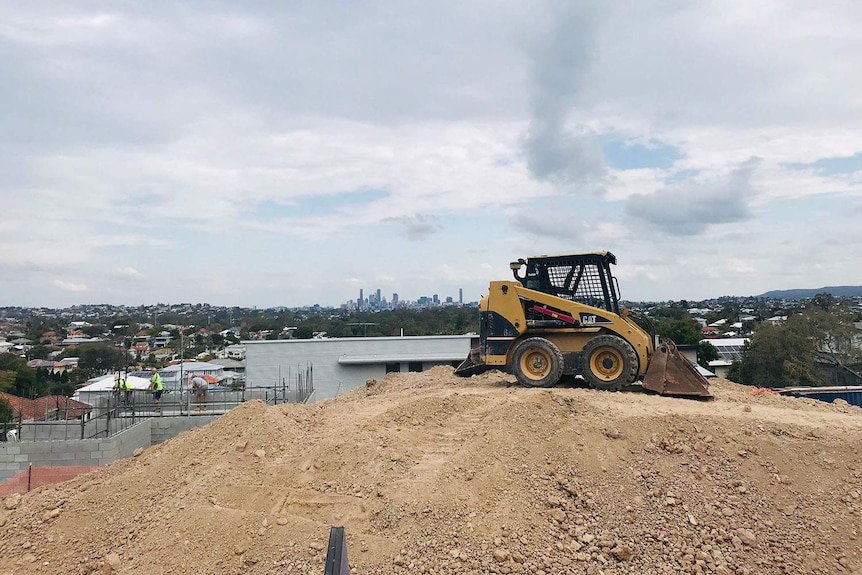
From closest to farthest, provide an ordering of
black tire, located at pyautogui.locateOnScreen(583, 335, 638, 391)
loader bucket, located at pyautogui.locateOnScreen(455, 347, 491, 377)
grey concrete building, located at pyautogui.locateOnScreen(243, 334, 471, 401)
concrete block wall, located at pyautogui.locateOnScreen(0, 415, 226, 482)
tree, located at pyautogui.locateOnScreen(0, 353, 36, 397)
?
black tire, located at pyautogui.locateOnScreen(583, 335, 638, 391) → concrete block wall, located at pyautogui.locateOnScreen(0, 415, 226, 482) → loader bucket, located at pyautogui.locateOnScreen(455, 347, 491, 377) → grey concrete building, located at pyautogui.locateOnScreen(243, 334, 471, 401) → tree, located at pyautogui.locateOnScreen(0, 353, 36, 397)

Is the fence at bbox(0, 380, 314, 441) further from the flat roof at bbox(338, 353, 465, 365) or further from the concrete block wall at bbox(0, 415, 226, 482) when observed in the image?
the flat roof at bbox(338, 353, 465, 365)

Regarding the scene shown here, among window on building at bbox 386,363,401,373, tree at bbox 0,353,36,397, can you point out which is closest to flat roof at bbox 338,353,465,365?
window on building at bbox 386,363,401,373

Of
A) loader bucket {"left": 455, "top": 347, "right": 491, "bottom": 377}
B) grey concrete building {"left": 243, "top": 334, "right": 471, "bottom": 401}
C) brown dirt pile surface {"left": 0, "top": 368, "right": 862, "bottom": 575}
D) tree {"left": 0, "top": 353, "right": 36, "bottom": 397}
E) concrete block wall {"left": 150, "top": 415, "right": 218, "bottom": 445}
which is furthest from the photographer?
tree {"left": 0, "top": 353, "right": 36, "bottom": 397}

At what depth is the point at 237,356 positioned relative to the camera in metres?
51.0

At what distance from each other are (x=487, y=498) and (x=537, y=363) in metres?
4.85

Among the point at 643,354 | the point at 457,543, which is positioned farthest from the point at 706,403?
the point at 457,543

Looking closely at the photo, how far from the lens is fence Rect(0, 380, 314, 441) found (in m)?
12.8

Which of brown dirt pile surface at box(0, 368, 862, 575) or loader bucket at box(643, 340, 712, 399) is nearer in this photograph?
brown dirt pile surface at box(0, 368, 862, 575)

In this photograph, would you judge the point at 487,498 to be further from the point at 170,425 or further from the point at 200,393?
the point at 200,393

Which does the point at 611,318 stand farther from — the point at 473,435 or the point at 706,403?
the point at 473,435

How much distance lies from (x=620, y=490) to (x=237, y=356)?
47.9 m

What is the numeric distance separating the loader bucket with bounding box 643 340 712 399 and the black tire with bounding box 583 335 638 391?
318mm

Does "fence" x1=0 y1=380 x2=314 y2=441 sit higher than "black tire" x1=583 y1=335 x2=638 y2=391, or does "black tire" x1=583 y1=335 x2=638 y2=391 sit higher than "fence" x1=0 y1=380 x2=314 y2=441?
"black tire" x1=583 y1=335 x2=638 y2=391

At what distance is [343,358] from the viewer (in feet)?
78.9
